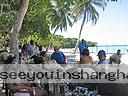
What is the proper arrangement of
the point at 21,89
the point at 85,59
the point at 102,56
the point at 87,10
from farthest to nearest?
1. the point at 87,10
2. the point at 85,59
3. the point at 102,56
4. the point at 21,89

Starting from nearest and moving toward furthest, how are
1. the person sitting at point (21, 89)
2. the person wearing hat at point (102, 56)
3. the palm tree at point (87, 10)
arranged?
the person sitting at point (21, 89), the person wearing hat at point (102, 56), the palm tree at point (87, 10)

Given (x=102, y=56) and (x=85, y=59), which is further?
(x=85, y=59)

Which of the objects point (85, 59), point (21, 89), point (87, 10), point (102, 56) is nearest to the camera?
point (21, 89)

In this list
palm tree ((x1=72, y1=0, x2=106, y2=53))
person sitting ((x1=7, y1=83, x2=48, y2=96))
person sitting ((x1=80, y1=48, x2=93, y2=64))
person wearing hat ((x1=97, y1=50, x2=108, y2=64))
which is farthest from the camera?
palm tree ((x1=72, y1=0, x2=106, y2=53))

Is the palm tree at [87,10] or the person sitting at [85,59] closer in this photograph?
the person sitting at [85,59]

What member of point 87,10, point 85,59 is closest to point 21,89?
point 85,59

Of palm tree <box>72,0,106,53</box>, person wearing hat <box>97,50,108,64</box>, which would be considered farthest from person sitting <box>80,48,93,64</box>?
palm tree <box>72,0,106,53</box>

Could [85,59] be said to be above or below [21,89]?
above

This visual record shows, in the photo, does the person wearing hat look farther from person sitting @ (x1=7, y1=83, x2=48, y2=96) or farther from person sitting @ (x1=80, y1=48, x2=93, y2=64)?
person sitting @ (x1=7, y1=83, x2=48, y2=96)

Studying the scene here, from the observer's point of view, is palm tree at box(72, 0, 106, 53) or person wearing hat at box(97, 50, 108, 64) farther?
palm tree at box(72, 0, 106, 53)

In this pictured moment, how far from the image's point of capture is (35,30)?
58.2 feet

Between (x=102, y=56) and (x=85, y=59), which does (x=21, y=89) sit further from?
(x=85, y=59)

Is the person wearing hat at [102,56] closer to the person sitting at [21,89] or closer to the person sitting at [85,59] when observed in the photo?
the person sitting at [85,59]

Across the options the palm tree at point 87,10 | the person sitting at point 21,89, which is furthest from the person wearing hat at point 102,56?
the palm tree at point 87,10
